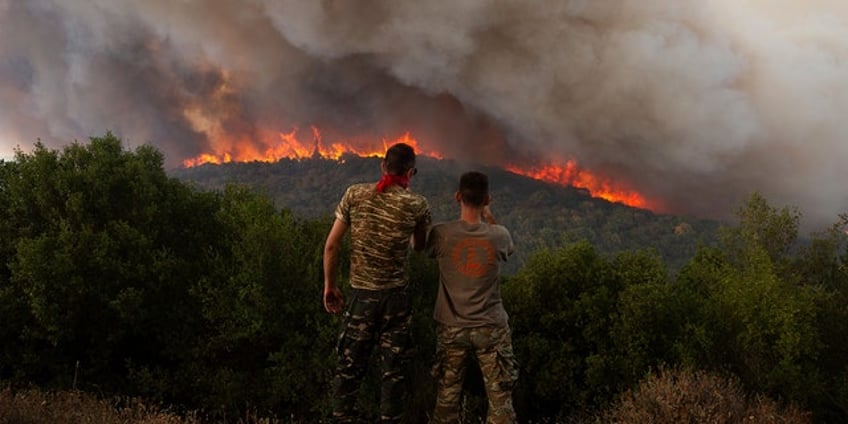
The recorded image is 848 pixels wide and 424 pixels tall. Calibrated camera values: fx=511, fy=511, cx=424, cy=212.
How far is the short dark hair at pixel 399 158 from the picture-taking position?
5.66 metres

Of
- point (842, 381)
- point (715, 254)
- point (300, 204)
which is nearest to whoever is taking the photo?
point (842, 381)

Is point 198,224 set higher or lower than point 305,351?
higher

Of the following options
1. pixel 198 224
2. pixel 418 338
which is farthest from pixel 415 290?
pixel 198 224

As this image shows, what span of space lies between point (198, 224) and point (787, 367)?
1762 centimetres

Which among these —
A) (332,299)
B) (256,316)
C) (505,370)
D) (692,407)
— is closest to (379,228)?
(332,299)

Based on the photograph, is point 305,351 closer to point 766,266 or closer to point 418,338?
point 418,338

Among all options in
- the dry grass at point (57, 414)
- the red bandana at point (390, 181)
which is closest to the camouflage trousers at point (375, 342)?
the red bandana at point (390, 181)

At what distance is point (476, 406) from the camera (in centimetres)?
1097

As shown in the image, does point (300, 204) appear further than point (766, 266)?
Yes

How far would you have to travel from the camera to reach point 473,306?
5.62 meters

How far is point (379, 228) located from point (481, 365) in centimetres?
192

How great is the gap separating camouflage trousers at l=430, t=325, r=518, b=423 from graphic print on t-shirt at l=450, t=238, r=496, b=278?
24.8 inches

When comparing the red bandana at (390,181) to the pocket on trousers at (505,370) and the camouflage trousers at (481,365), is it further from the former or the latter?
the pocket on trousers at (505,370)

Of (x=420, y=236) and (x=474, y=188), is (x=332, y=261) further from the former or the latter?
(x=474, y=188)
